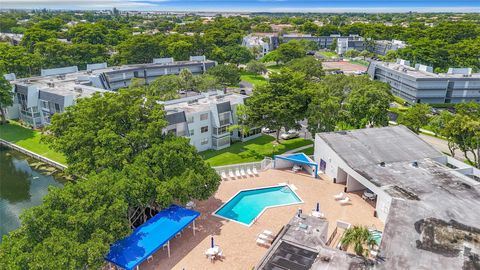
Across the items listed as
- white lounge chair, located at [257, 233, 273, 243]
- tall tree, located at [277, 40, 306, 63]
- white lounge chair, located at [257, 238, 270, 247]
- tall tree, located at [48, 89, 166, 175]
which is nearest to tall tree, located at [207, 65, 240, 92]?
tall tree, located at [277, 40, 306, 63]

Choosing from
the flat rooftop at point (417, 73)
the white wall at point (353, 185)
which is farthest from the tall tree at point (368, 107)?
the flat rooftop at point (417, 73)

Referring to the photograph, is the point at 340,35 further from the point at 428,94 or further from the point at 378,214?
the point at 378,214

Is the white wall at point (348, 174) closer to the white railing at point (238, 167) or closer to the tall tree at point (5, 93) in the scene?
the white railing at point (238, 167)

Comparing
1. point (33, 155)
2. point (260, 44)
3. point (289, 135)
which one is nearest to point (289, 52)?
point (260, 44)

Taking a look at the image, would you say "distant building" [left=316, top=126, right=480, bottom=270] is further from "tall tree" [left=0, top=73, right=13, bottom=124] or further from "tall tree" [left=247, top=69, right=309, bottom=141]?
"tall tree" [left=0, top=73, right=13, bottom=124]

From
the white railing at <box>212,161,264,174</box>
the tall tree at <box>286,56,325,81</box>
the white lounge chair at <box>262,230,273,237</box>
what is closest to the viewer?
the white lounge chair at <box>262,230,273,237</box>

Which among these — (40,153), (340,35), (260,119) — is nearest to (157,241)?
(260,119)
